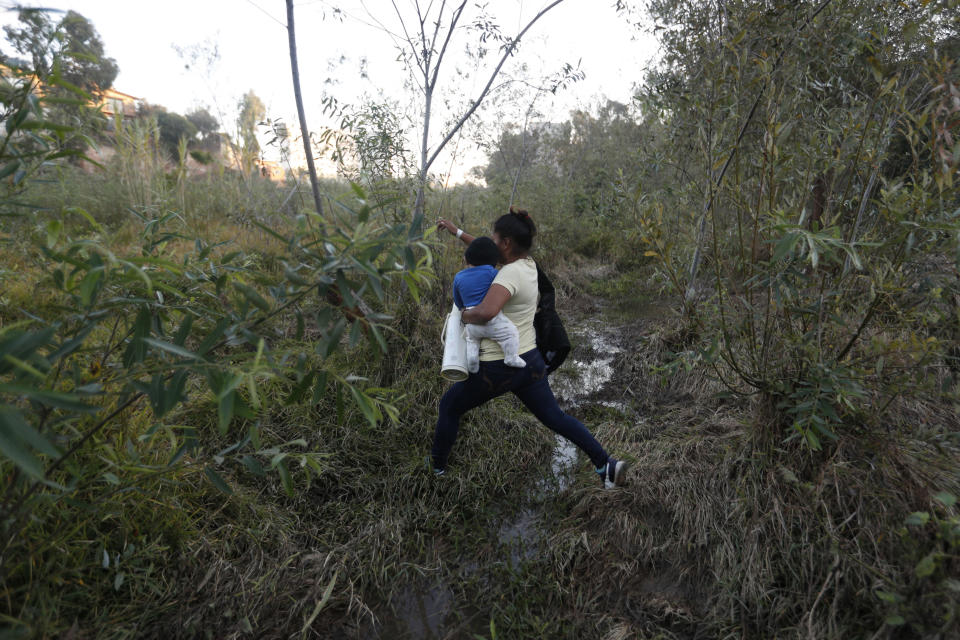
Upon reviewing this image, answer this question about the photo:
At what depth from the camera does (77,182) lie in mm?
7445

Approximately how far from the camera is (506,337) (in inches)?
97.7

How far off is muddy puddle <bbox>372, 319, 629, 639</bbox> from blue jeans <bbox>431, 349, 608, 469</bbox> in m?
0.47

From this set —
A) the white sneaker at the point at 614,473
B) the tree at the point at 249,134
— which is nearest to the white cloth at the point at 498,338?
the white sneaker at the point at 614,473

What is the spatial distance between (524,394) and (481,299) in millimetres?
563

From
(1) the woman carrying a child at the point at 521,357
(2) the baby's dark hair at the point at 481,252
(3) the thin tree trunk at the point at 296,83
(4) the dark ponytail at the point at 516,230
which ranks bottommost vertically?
(1) the woman carrying a child at the point at 521,357

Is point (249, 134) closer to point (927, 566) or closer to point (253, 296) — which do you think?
point (253, 296)

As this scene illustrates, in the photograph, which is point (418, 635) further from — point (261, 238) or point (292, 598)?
point (261, 238)

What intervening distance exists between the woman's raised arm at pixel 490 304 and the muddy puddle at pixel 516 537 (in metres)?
1.17

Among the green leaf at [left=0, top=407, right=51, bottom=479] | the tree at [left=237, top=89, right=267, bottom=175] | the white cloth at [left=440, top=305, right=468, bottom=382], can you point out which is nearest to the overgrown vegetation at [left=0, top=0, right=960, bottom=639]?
the green leaf at [left=0, top=407, right=51, bottom=479]

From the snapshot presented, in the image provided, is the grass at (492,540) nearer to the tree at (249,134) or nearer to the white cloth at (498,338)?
the white cloth at (498,338)

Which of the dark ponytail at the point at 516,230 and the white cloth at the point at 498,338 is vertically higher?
the dark ponytail at the point at 516,230

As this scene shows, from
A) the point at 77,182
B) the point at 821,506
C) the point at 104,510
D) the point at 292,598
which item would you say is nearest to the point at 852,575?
the point at 821,506

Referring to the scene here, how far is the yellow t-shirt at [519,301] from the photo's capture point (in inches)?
98.3

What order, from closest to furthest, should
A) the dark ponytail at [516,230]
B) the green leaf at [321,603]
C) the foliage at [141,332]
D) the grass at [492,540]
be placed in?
the foliage at [141,332], the grass at [492,540], the green leaf at [321,603], the dark ponytail at [516,230]
